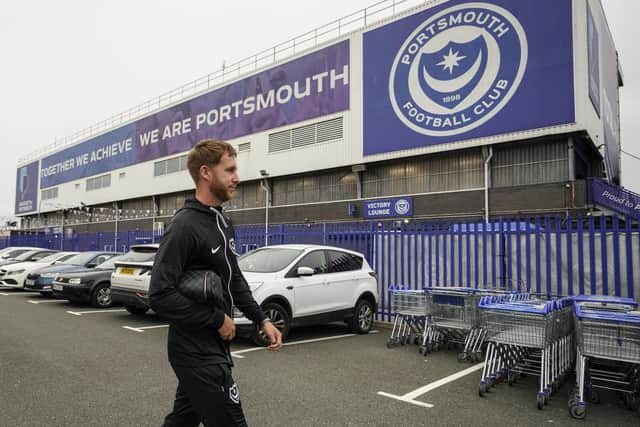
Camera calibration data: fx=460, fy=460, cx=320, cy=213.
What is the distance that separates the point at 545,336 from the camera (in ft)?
16.6

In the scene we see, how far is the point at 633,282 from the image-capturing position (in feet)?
23.6

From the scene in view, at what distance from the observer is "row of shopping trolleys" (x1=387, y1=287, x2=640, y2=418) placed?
4641mm

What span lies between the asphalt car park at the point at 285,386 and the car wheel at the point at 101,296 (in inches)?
134

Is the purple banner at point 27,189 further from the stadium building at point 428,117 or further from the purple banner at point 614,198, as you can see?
the purple banner at point 614,198

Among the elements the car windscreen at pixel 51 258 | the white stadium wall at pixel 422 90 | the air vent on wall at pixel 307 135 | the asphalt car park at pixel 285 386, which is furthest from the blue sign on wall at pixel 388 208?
the asphalt car park at pixel 285 386

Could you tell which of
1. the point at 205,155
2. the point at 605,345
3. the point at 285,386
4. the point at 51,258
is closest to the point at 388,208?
the point at 51,258

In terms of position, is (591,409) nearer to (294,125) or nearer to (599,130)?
(599,130)

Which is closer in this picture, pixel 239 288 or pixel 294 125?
pixel 239 288

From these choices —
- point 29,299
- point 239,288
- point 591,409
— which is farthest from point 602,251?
point 29,299

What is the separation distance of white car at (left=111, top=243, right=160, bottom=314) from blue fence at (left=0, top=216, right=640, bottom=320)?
4.16 metres

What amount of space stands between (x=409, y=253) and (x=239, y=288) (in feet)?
25.9

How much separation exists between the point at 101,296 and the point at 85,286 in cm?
51

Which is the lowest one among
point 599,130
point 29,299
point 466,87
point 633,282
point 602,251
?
point 29,299

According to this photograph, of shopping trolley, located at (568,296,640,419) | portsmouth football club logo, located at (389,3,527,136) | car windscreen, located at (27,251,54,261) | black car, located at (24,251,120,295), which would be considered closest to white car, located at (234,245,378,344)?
shopping trolley, located at (568,296,640,419)
